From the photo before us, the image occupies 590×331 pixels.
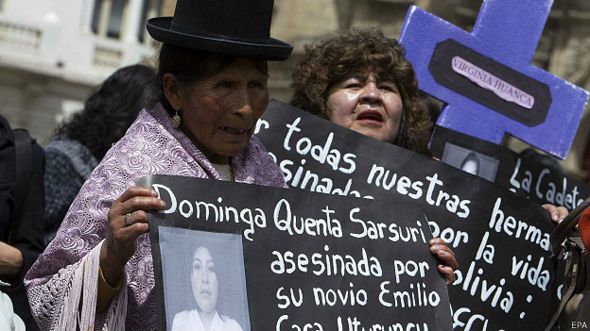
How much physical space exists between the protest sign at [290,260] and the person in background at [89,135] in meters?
1.73

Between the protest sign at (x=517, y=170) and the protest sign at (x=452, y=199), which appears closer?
the protest sign at (x=452, y=199)

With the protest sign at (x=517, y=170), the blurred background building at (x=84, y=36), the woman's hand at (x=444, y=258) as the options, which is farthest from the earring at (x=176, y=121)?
the blurred background building at (x=84, y=36)

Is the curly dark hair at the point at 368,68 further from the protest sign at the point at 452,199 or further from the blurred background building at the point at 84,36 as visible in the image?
the blurred background building at the point at 84,36

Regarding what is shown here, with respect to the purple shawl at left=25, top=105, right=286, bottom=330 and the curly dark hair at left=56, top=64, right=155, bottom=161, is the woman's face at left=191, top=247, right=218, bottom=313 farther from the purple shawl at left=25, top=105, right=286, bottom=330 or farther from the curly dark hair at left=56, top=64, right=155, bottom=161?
the curly dark hair at left=56, top=64, right=155, bottom=161

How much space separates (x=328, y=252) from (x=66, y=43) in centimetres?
1954

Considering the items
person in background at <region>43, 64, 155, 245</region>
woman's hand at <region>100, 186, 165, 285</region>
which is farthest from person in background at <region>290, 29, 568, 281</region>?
woman's hand at <region>100, 186, 165, 285</region>

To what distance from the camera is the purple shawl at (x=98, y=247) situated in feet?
10.4

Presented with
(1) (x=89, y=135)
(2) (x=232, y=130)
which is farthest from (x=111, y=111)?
(2) (x=232, y=130)

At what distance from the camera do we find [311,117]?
4348mm

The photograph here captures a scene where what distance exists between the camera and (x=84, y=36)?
22688 mm

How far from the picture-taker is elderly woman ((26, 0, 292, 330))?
10.2ft

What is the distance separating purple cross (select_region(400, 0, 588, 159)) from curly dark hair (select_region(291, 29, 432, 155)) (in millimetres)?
253

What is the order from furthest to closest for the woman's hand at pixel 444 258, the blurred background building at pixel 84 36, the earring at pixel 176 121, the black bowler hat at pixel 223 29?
the blurred background building at pixel 84 36
the woman's hand at pixel 444 258
the earring at pixel 176 121
the black bowler hat at pixel 223 29

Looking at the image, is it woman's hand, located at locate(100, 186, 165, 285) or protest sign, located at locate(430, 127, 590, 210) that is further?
protest sign, located at locate(430, 127, 590, 210)
